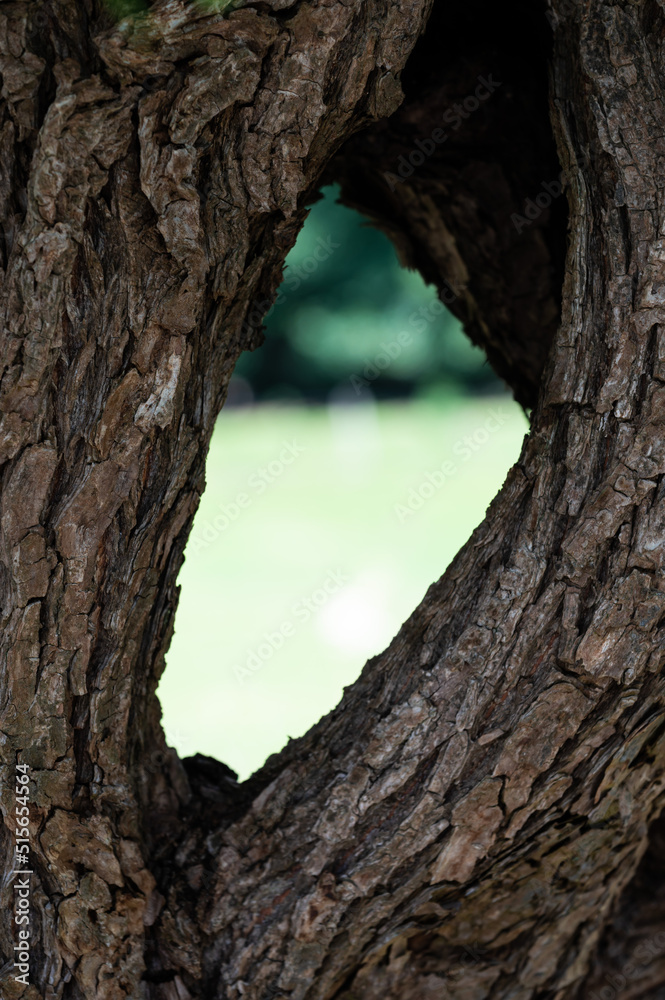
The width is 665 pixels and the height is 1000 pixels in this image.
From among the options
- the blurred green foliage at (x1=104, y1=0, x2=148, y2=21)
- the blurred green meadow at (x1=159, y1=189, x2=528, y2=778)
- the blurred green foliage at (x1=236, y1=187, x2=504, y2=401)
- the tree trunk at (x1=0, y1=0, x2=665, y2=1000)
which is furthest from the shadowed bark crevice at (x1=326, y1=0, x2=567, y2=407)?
the blurred green foliage at (x1=236, y1=187, x2=504, y2=401)

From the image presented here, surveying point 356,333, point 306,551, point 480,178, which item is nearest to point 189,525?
point 480,178

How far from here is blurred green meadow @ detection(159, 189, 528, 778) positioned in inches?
120

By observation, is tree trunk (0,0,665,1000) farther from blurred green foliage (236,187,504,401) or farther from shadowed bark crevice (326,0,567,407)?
blurred green foliage (236,187,504,401)

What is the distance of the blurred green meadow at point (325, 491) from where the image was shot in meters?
3.06

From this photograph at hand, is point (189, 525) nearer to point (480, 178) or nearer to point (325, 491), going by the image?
point (480, 178)

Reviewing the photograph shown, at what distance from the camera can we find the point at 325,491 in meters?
5.32

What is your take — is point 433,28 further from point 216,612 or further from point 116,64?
point 216,612

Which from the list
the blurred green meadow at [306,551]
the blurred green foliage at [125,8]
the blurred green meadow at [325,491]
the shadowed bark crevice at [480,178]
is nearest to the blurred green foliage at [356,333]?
the blurred green meadow at [325,491]

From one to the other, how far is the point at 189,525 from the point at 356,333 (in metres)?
5.08

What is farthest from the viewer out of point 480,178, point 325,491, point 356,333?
point 356,333

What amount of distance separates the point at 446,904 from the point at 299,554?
3.34 m

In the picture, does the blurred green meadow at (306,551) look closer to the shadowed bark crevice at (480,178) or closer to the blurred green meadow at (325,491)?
the blurred green meadow at (325,491)

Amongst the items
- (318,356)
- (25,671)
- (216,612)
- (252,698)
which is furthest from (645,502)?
(318,356)

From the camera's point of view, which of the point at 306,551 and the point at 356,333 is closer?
the point at 306,551
